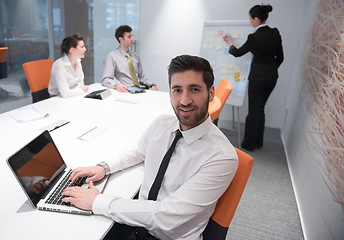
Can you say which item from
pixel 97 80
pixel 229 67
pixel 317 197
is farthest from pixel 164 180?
pixel 97 80

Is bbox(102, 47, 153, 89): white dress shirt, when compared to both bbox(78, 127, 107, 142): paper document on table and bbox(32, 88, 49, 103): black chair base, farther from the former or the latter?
bbox(78, 127, 107, 142): paper document on table

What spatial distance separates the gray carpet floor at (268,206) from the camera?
1.95 m

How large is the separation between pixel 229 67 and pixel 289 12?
4.17 feet

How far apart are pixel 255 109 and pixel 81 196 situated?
2651 millimetres

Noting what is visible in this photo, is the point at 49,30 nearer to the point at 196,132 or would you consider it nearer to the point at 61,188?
the point at 61,188

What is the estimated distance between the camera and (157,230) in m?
1.03

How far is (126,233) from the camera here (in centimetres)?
122

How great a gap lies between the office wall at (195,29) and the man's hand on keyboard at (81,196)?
11.9 feet

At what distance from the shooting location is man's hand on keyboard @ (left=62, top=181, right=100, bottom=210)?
97 cm

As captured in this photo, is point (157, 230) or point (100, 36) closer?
point (157, 230)

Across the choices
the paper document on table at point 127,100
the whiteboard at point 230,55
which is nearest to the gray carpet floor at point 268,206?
the whiteboard at point 230,55

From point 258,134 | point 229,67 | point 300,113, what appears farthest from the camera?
point 229,67

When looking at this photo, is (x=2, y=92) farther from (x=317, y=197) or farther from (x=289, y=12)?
(x=289, y=12)

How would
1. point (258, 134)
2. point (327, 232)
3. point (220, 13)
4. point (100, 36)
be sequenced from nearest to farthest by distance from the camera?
1. point (327, 232)
2. point (258, 134)
3. point (220, 13)
4. point (100, 36)
